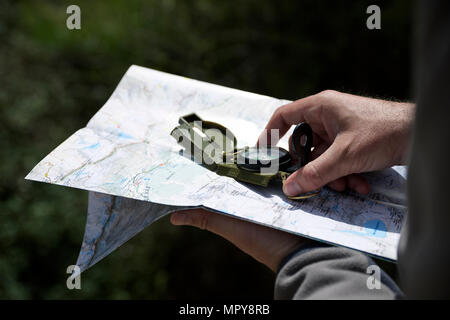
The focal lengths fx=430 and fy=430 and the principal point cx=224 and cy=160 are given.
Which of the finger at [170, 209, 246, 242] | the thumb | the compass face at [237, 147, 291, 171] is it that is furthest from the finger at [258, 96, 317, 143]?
the finger at [170, 209, 246, 242]

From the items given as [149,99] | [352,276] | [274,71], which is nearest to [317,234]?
[352,276]

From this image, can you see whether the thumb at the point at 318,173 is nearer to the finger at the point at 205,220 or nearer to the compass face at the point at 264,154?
the compass face at the point at 264,154

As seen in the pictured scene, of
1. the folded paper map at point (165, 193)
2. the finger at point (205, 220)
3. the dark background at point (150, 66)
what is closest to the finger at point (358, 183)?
the folded paper map at point (165, 193)

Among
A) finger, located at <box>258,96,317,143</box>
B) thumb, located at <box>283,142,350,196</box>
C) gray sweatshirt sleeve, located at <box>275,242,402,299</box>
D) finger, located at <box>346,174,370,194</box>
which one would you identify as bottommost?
gray sweatshirt sleeve, located at <box>275,242,402,299</box>

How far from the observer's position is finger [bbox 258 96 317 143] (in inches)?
60.6

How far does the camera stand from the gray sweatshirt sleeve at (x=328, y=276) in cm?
92

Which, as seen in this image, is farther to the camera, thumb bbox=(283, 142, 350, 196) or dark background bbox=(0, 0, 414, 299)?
dark background bbox=(0, 0, 414, 299)

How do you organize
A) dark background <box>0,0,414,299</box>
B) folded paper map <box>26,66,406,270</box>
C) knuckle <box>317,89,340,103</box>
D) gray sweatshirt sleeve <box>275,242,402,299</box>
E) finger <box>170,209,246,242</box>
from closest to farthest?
gray sweatshirt sleeve <box>275,242,402,299</box>
folded paper map <box>26,66,406,270</box>
finger <box>170,209,246,242</box>
knuckle <box>317,89,340,103</box>
dark background <box>0,0,414,299</box>

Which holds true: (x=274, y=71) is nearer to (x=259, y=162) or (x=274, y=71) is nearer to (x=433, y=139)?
(x=259, y=162)

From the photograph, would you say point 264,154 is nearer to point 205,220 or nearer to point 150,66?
point 205,220

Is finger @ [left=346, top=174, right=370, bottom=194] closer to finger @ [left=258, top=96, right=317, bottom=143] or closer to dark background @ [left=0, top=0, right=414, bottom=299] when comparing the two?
finger @ [left=258, top=96, right=317, bottom=143]

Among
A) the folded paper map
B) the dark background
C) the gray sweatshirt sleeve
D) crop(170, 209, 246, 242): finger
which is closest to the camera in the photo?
the gray sweatshirt sleeve

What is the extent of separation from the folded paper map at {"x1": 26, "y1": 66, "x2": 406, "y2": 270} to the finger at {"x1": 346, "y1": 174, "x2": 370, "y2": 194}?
25mm

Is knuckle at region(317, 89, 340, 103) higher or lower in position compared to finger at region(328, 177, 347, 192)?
higher
